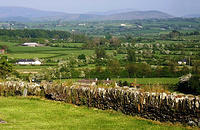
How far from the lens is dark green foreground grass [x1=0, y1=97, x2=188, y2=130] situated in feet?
43.2

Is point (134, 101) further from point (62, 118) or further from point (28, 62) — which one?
point (28, 62)

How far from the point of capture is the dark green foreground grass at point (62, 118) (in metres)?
13.2

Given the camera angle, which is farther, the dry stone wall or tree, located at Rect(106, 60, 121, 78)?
tree, located at Rect(106, 60, 121, 78)

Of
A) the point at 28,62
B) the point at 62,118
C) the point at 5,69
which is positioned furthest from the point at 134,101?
the point at 28,62

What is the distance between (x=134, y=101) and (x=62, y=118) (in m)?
2.94

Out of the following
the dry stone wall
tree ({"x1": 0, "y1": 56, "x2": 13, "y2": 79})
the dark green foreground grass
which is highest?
the dry stone wall

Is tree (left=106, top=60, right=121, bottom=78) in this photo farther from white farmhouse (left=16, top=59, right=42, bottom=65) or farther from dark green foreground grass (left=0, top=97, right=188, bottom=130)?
dark green foreground grass (left=0, top=97, right=188, bottom=130)

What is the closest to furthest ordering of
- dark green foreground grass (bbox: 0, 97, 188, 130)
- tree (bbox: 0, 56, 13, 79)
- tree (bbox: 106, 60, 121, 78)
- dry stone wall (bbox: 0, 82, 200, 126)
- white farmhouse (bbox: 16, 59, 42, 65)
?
dry stone wall (bbox: 0, 82, 200, 126), dark green foreground grass (bbox: 0, 97, 188, 130), tree (bbox: 0, 56, 13, 79), tree (bbox: 106, 60, 121, 78), white farmhouse (bbox: 16, 59, 42, 65)

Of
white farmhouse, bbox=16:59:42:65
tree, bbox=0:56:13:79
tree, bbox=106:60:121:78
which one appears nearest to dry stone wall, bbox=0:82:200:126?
tree, bbox=0:56:13:79

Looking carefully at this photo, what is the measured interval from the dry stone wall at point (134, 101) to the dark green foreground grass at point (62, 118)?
1.23ft

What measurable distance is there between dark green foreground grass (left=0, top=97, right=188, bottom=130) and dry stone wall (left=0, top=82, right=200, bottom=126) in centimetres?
38

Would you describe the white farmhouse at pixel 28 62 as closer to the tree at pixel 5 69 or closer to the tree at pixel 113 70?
the tree at pixel 113 70

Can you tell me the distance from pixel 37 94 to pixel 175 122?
364 inches

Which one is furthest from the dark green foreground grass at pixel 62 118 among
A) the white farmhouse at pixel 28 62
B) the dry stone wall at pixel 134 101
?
the white farmhouse at pixel 28 62
